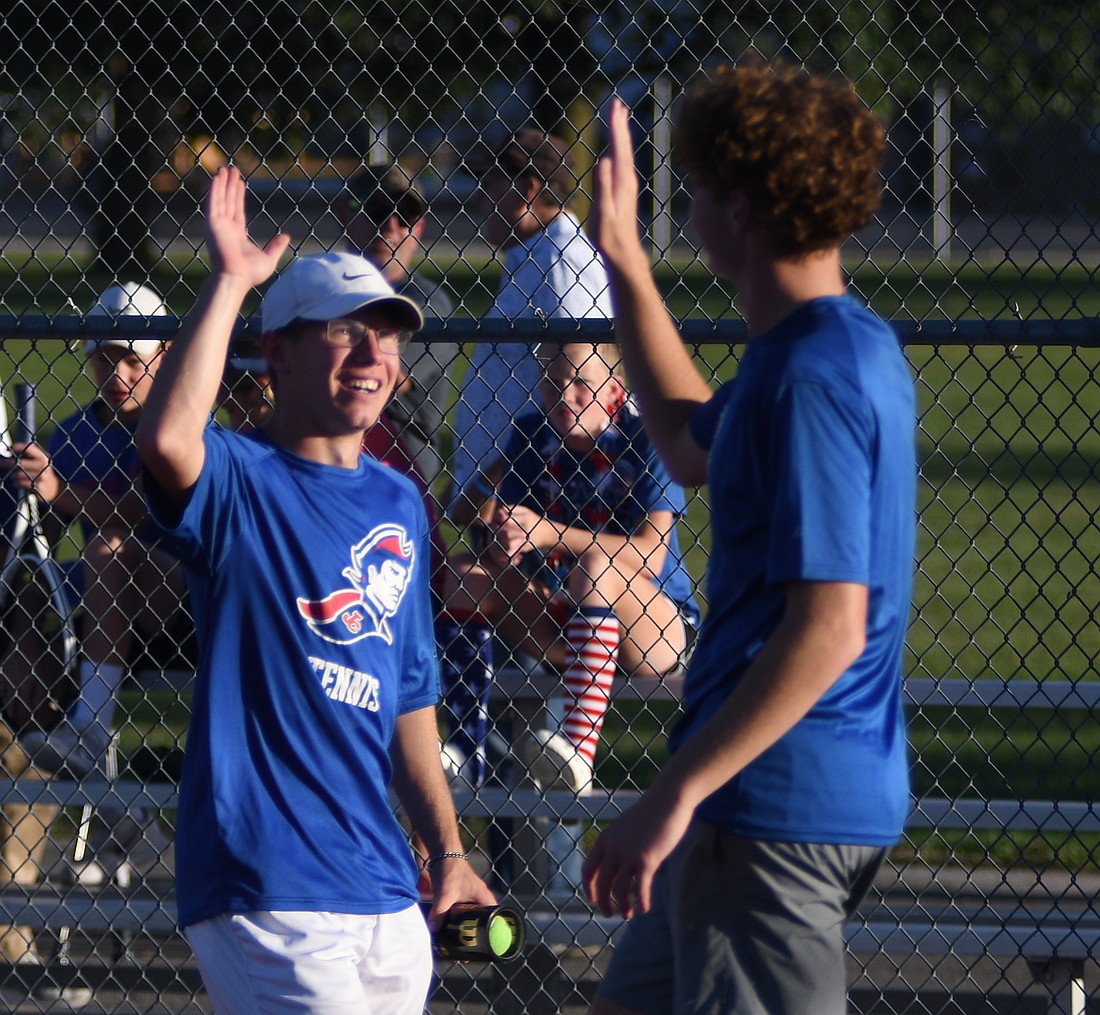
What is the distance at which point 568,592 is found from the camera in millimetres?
3854

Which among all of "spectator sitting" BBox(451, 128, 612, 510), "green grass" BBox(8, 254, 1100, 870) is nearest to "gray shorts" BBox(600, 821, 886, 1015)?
"green grass" BBox(8, 254, 1100, 870)

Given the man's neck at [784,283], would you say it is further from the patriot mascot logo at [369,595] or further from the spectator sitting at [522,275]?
the spectator sitting at [522,275]

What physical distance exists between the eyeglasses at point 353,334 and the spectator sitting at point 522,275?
4.75 feet

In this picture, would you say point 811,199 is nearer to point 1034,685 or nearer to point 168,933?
point 1034,685

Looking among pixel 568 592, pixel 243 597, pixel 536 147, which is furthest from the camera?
pixel 536 147

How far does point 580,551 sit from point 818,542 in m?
2.21

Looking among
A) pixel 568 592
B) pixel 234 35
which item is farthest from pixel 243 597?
pixel 234 35

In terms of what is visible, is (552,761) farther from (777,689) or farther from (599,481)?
(777,689)

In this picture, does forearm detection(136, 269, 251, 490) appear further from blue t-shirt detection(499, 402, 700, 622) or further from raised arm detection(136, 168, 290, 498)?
blue t-shirt detection(499, 402, 700, 622)

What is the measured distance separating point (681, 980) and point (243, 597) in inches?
32.1

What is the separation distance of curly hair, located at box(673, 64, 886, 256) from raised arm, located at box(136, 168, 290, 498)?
2.20 ft

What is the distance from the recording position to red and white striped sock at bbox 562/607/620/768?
3754 mm

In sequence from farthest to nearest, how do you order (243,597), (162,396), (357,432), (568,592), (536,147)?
(536,147)
(568,592)
(357,432)
(243,597)
(162,396)

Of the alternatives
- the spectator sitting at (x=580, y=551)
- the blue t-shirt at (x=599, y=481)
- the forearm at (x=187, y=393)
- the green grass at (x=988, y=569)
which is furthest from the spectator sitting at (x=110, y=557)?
the forearm at (x=187, y=393)
